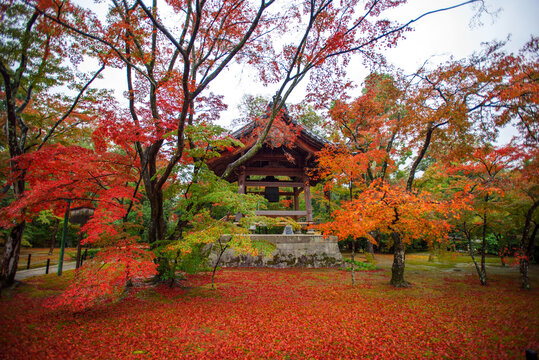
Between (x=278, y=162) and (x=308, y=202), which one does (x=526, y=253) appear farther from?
(x=278, y=162)

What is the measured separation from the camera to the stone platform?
9570 millimetres

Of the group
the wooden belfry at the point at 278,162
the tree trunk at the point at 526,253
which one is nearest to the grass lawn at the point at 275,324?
the tree trunk at the point at 526,253

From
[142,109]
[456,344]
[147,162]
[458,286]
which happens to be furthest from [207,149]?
[458,286]

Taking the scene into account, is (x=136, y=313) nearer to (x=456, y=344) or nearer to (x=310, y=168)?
(x=456, y=344)

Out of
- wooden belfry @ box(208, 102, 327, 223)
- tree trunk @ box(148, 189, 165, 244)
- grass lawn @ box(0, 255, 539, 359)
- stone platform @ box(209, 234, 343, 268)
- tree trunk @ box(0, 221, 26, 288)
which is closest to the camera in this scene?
tree trunk @ box(0, 221, 26, 288)

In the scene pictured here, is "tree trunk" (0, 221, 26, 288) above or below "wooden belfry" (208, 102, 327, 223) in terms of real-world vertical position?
below

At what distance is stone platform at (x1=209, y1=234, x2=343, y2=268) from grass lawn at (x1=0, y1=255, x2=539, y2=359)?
342 cm

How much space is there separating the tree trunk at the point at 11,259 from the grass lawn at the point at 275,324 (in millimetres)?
116

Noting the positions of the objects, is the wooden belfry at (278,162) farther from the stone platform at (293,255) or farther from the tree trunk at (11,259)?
the tree trunk at (11,259)

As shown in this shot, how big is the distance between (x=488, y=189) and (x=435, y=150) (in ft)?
6.23

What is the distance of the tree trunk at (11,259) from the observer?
169cm

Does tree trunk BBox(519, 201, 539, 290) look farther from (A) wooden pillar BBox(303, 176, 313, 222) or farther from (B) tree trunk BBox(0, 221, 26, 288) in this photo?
(B) tree trunk BBox(0, 221, 26, 288)

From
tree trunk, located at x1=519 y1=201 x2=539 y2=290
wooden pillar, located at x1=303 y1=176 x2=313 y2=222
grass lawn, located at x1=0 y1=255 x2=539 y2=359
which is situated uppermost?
wooden pillar, located at x1=303 y1=176 x2=313 y2=222

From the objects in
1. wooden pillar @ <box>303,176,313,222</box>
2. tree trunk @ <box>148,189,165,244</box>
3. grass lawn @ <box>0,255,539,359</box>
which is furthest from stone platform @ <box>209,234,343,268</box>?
tree trunk @ <box>148,189,165,244</box>
